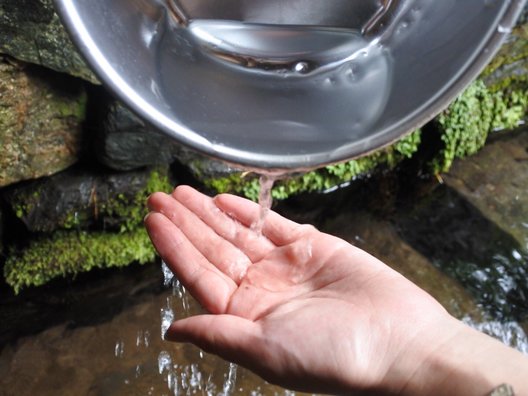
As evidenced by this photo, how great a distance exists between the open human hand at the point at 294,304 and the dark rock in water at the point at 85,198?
35.9 inches

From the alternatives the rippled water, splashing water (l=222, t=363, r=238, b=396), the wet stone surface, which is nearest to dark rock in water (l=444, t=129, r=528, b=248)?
the wet stone surface

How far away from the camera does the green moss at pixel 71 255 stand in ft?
9.18

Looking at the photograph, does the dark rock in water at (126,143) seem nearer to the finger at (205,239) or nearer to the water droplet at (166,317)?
the finger at (205,239)

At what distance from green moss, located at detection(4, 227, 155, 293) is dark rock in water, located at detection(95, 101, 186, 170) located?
44 centimetres

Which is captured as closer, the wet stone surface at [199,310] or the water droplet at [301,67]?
the water droplet at [301,67]

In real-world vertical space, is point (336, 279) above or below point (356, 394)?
above

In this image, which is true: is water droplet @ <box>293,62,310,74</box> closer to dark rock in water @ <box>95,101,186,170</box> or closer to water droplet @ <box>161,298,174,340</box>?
dark rock in water @ <box>95,101,186,170</box>

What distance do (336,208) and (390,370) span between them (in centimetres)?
225

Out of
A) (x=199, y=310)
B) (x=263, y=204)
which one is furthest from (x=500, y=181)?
(x=263, y=204)

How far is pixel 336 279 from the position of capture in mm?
1749

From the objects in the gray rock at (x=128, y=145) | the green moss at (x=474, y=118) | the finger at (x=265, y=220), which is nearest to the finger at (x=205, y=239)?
the finger at (x=265, y=220)

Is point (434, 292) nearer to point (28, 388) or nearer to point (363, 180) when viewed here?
point (363, 180)

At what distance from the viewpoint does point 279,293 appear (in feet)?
5.79

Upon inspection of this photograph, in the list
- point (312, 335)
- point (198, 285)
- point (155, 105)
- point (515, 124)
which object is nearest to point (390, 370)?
point (312, 335)
